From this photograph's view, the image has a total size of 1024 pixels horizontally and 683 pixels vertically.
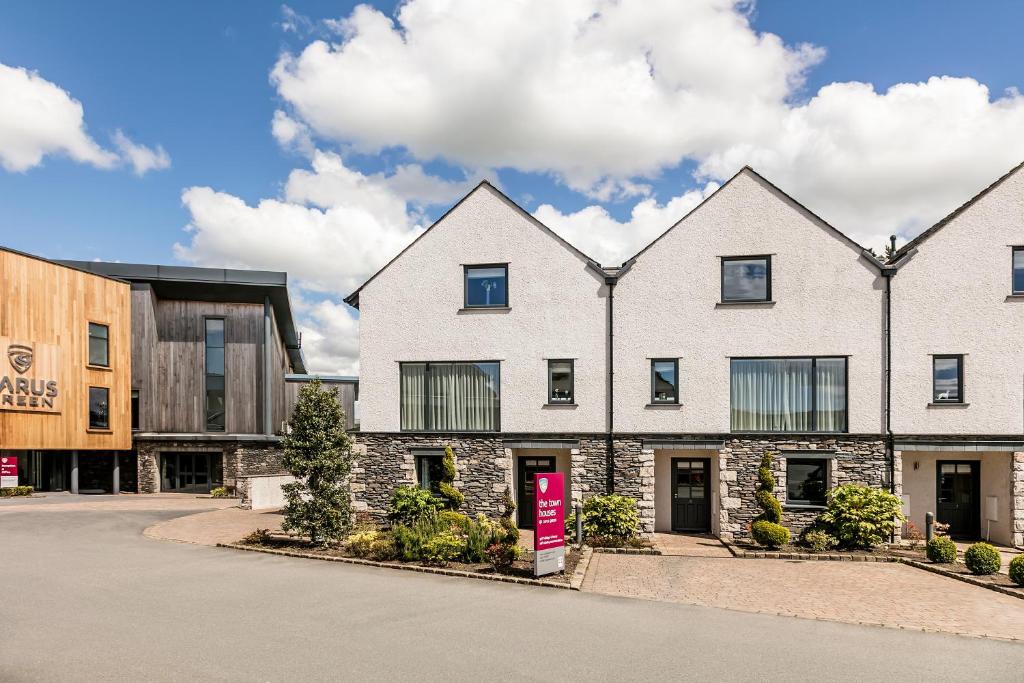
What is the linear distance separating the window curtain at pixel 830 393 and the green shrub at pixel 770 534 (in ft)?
11.4

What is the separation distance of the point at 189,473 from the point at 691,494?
26747 millimetres

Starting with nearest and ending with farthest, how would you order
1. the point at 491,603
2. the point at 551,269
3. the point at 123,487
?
1. the point at 491,603
2. the point at 551,269
3. the point at 123,487

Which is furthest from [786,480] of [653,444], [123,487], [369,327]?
[123,487]

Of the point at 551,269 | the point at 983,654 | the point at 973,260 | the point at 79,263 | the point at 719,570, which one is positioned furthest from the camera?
the point at 79,263

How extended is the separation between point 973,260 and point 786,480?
839 cm

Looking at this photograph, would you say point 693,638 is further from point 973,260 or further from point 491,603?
point 973,260

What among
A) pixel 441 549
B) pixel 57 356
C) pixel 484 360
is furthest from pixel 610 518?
pixel 57 356

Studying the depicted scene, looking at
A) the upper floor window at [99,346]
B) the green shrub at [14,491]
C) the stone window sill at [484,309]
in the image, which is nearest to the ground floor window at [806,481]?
the stone window sill at [484,309]

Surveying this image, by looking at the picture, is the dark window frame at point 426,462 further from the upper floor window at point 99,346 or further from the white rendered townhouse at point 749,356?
the upper floor window at point 99,346

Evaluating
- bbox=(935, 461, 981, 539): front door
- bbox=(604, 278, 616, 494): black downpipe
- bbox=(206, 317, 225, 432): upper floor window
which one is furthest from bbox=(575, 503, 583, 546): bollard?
bbox=(206, 317, 225, 432): upper floor window

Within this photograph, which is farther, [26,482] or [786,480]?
[26,482]

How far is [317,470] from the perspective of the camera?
56.6 ft

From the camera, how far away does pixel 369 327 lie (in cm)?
2127

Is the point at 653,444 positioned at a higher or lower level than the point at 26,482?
higher
